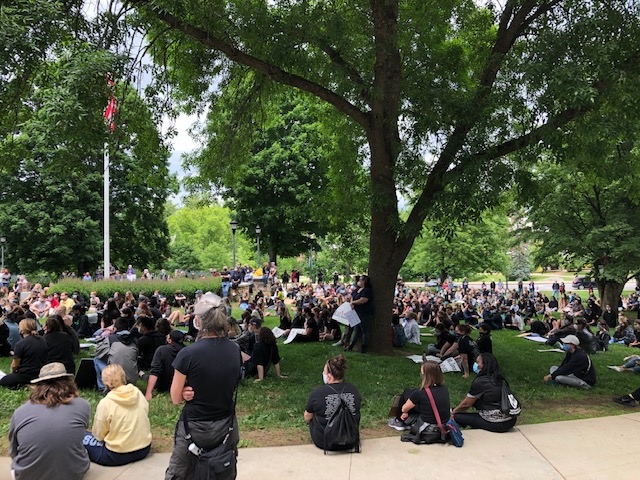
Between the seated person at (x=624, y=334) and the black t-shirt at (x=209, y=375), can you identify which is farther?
the seated person at (x=624, y=334)

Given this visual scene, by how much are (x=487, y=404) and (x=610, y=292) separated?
22906mm

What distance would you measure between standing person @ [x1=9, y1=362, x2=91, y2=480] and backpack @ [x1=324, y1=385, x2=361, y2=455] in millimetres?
2560

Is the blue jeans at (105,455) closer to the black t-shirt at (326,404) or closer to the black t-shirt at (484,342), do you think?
the black t-shirt at (326,404)

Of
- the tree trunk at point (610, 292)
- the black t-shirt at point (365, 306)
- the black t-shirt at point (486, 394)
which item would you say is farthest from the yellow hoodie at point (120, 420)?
the tree trunk at point (610, 292)

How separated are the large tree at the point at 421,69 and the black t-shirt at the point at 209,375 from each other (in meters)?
6.54

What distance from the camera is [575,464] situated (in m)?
5.71

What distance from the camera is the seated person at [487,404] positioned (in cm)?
672

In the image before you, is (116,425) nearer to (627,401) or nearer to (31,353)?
(31,353)

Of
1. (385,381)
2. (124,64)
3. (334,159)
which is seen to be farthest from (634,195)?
(124,64)

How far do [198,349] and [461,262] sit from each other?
45.4 m

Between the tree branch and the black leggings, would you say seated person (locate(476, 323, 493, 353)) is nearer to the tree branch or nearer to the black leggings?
the black leggings

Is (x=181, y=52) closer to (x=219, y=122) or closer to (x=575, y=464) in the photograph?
(x=219, y=122)

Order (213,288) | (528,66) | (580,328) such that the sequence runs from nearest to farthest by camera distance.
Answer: (528,66)
(580,328)
(213,288)

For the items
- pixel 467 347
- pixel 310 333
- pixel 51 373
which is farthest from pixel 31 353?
pixel 467 347
